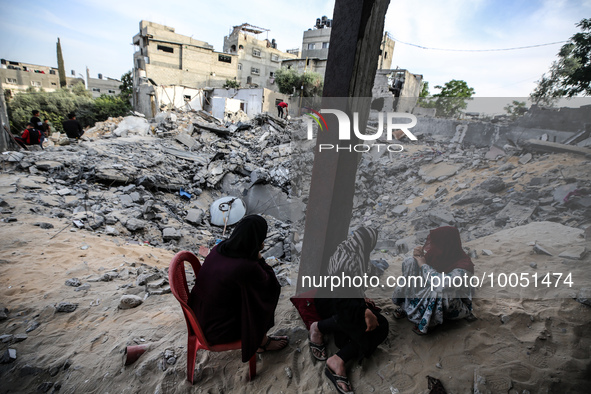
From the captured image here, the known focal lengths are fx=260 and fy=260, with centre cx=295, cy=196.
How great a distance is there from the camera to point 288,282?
130 inches

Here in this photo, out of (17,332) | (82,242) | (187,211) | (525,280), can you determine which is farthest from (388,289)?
(187,211)

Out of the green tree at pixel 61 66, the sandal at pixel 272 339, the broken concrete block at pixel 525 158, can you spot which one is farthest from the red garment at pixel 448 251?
the green tree at pixel 61 66

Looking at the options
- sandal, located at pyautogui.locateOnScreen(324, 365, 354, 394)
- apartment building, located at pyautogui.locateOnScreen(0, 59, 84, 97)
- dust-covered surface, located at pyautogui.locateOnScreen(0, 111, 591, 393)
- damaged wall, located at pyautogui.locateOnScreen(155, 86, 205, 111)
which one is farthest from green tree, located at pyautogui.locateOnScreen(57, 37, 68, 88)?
sandal, located at pyautogui.locateOnScreen(324, 365, 354, 394)

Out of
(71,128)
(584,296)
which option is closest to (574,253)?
(584,296)

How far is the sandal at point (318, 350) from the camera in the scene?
1938 mm

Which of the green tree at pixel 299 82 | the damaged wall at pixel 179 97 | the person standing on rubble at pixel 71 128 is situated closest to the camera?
the person standing on rubble at pixel 71 128

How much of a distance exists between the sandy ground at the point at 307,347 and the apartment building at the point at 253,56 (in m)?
29.6

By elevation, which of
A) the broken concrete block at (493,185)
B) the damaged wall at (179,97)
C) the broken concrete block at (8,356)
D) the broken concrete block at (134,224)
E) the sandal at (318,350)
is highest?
the damaged wall at (179,97)

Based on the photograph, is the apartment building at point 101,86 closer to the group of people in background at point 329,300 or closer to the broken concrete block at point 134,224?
the broken concrete block at point 134,224

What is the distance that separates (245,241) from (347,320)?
2.95 ft

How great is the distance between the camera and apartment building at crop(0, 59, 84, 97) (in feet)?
99.1

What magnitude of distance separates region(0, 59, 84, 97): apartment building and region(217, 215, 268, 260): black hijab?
4198 cm

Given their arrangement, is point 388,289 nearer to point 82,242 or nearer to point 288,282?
point 288,282

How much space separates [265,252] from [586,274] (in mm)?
4057
